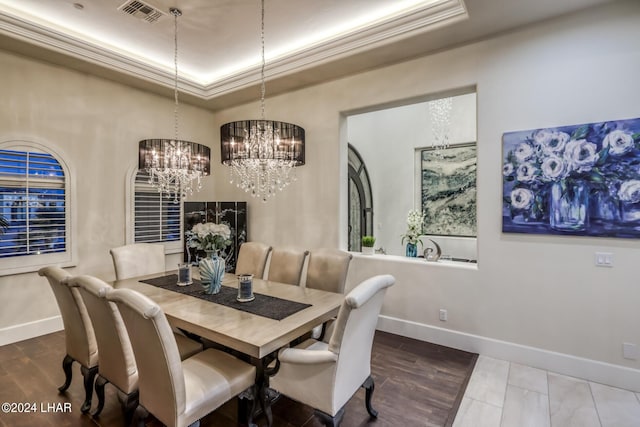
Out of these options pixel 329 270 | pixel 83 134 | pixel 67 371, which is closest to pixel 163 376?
pixel 67 371

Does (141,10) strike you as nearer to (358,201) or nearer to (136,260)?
(136,260)

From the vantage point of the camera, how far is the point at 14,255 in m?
3.56

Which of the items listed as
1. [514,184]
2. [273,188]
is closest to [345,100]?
[273,188]

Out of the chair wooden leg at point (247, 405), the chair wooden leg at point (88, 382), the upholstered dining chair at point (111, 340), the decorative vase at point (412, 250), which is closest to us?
the upholstered dining chair at point (111, 340)

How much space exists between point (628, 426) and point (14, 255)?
19.0 feet

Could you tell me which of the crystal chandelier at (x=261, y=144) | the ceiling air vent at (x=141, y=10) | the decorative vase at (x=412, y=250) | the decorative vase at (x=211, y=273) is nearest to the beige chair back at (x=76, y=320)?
the decorative vase at (x=211, y=273)

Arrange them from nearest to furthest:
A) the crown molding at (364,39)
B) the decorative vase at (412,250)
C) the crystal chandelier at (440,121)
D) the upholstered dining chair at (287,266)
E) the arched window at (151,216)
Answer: the crown molding at (364,39), the upholstered dining chair at (287,266), the decorative vase at (412,250), the arched window at (151,216), the crystal chandelier at (440,121)

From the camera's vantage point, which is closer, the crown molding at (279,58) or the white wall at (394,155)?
the crown molding at (279,58)

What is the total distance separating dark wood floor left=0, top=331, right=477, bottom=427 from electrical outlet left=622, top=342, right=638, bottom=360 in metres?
1.18

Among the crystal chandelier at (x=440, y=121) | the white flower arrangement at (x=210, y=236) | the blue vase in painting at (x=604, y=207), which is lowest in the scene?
the white flower arrangement at (x=210, y=236)

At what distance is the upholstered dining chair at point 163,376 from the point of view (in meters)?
1.62

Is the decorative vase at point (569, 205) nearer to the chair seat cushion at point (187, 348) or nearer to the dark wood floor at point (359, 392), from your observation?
the dark wood floor at point (359, 392)

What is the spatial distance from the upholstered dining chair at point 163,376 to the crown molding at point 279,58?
10.6 ft

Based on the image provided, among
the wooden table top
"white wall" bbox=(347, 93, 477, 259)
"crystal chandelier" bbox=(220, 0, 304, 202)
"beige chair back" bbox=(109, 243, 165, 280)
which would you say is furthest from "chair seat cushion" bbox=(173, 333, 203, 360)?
"white wall" bbox=(347, 93, 477, 259)
